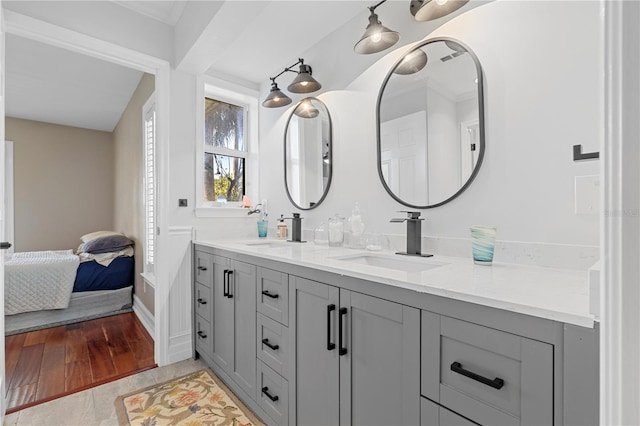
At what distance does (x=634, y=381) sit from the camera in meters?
0.41

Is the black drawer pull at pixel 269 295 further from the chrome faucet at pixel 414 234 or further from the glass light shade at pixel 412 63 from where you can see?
the glass light shade at pixel 412 63

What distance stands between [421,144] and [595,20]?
765mm

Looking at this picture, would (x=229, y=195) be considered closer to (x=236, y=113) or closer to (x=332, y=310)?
(x=236, y=113)

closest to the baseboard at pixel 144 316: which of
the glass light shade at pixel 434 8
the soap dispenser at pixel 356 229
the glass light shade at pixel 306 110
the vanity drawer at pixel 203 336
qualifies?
the vanity drawer at pixel 203 336

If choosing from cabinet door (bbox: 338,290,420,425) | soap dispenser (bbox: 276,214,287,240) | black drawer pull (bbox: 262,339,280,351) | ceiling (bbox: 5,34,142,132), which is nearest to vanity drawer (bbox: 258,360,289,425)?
black drawer pull (bbox: 262,339,280,351)

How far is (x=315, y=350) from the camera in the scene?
1283 millimetres

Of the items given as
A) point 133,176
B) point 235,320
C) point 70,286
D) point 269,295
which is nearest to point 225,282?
point 235,320

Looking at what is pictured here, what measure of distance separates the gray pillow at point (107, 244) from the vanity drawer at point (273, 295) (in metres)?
2.86

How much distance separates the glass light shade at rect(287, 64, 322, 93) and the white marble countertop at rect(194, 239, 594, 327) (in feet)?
4.16

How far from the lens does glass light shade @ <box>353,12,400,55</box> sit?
156 cm

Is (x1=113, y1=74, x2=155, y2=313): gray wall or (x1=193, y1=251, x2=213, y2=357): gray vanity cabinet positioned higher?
(x1=113, y1=74, x2=155, y2=313): gray wall

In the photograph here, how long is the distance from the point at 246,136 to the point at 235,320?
67.3 inches

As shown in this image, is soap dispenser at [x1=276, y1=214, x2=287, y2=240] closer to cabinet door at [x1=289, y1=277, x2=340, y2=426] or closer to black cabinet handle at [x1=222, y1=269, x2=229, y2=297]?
black cabinet handle at [x1=222, y1=269, x2=229, y2=297]

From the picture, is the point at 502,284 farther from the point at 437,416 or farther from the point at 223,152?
the point at 223,152
